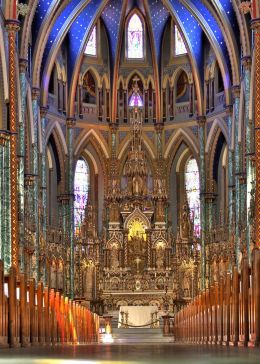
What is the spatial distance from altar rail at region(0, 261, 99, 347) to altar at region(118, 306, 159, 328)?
597 inches

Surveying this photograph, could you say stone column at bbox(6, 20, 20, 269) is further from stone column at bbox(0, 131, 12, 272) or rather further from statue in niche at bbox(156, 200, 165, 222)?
statue in niche at bbox(156, 200, 165, 222)

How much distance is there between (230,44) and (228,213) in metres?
8.98

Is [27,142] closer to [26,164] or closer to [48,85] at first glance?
[26,164]

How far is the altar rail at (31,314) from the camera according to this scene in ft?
59.5

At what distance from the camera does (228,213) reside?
48.1 metres

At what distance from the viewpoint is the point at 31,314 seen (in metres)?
20.4

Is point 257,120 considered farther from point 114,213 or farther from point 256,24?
point 114,213

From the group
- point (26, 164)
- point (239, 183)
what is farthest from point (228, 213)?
point (26, 164)

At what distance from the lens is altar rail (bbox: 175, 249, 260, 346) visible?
14.6m

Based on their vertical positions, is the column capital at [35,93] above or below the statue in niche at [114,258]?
above

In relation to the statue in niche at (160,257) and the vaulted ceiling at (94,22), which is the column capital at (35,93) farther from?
the statue in niche at (160,257)

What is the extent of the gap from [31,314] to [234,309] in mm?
5501

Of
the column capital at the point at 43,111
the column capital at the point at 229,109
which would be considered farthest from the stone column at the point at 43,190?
the column capital at the point at 229,109

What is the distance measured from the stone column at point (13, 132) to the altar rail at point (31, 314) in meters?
6.89
